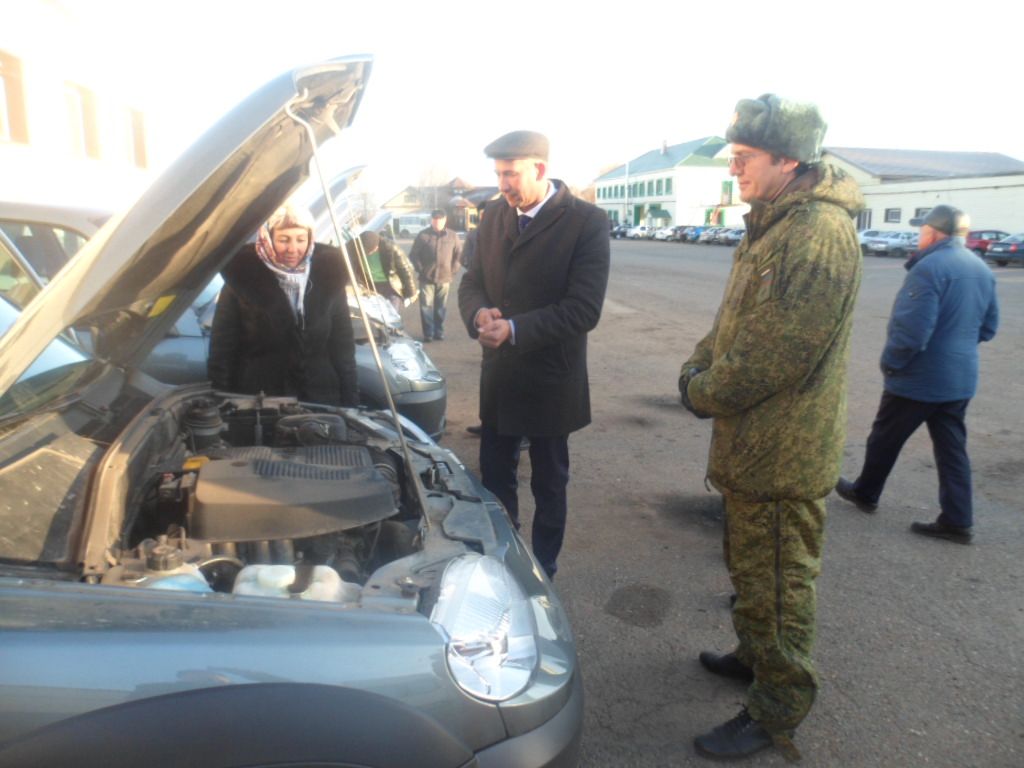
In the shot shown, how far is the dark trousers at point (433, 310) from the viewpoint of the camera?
1126 centimetres

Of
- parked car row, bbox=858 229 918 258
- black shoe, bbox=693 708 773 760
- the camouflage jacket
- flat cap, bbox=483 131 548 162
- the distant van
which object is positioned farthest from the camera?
the distant van

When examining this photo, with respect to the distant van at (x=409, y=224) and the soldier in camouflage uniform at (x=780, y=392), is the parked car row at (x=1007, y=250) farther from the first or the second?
the soldier in camouflage uniform at (x=780, y=392)

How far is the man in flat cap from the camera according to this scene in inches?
125

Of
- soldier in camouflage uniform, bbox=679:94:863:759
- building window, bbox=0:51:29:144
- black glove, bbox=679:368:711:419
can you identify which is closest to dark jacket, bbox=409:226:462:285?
black glove, bbox=679:368:711:419

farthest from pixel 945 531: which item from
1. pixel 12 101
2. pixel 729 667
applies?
pixel 12 101

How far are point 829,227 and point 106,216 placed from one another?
4663 mm

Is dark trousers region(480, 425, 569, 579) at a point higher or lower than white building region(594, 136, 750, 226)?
lower

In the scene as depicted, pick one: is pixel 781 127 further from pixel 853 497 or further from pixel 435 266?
pixel 435 266

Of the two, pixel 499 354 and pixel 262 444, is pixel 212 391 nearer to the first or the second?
pixel 262 444

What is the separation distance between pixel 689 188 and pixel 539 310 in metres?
69.7

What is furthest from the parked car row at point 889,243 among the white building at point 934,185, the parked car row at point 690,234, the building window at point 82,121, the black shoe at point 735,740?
the black shoe at point 735,740

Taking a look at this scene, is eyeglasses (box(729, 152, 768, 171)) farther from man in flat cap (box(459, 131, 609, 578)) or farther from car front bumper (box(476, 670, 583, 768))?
car front bumper (box(476, 670, 583, 768))

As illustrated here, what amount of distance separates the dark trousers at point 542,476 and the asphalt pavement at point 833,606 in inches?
14.0

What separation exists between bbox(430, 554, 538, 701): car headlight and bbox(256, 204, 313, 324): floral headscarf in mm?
2287
